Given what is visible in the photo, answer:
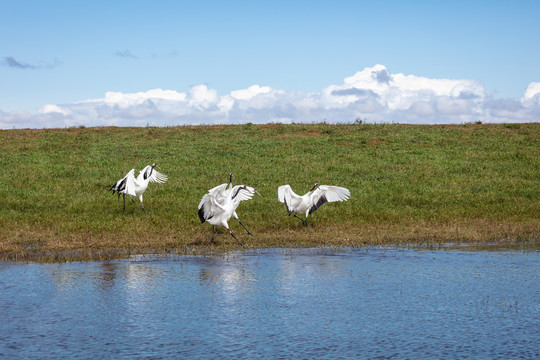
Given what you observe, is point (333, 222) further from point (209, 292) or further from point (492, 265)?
point (209, 292)

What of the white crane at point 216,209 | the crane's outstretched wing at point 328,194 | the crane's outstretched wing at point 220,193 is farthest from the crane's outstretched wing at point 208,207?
the crane's outstretched wing at point 328,194

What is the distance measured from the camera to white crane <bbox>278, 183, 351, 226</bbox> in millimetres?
17938

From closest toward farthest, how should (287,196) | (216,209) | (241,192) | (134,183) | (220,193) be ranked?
(216,209) → (241,192) → (220,193) → (287,196) → (134,183)

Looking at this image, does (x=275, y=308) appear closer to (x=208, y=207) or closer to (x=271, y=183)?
(x=208, y=207)

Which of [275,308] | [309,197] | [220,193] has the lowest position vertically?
[275,308]

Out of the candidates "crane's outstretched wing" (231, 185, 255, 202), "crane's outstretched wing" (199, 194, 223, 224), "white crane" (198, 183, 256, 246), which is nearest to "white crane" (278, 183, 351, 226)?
"crane's outstretched wing" (231, 185, 255, 202)

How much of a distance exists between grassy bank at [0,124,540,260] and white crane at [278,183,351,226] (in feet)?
1.78

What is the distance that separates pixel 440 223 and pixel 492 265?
18.2ft

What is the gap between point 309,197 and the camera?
18.0m

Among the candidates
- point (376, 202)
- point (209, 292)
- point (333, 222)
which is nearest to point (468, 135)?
point (376, 202)

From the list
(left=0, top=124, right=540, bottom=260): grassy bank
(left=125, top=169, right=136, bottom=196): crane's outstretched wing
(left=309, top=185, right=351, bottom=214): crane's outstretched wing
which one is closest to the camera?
(left=0, top=124, right=540, bottom=260): grassy bank

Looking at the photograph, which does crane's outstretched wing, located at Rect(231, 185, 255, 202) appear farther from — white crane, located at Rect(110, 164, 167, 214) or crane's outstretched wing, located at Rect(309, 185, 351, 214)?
white crane, located at Rect(110, 164, 167, 214)

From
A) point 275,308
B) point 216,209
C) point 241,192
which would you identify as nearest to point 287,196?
point 241,192

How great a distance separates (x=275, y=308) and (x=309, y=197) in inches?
327
